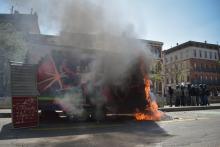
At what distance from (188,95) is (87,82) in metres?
14.7

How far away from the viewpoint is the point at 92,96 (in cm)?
1173

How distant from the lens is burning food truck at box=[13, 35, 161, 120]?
1110cm

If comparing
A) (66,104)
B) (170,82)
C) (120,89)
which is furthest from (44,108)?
(170,82)

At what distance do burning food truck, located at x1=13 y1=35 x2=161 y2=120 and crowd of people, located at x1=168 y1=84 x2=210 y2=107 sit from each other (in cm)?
1133

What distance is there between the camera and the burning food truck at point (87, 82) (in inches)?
437

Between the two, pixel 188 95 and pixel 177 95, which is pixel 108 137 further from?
pixel 188 95

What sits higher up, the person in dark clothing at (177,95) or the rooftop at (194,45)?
the rooftop at (194,45)

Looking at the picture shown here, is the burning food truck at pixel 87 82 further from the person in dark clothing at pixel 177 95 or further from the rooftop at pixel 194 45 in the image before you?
the rooftop at pixel 194 45

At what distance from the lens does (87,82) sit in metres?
11.6

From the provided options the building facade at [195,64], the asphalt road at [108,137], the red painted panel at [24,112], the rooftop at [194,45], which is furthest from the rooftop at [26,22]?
the rooftop at [194,45]

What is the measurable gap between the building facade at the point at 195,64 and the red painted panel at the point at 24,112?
55.6 metres

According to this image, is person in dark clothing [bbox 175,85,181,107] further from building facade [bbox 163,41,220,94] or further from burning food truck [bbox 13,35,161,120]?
A: building facade [bbox 163,41,220,94]

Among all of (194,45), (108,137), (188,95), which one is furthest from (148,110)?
(194,45)

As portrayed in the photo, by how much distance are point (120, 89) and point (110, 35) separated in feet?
8.70
